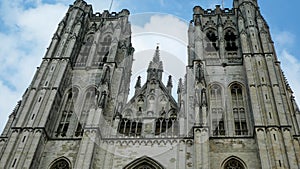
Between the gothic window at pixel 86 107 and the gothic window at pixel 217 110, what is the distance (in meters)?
7.22

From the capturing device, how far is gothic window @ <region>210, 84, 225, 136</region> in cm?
2182

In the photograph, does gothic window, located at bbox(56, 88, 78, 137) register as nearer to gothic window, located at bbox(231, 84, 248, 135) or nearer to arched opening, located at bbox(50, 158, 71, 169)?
arched opening, located at bbox(50, 158, 71, 169)

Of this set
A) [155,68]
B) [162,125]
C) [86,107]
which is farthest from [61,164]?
[155,68]

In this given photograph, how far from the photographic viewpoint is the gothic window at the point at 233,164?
1938 centimetres

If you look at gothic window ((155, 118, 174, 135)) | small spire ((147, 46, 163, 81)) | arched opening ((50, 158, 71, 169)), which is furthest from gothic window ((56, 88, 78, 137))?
gothic window ((155, 118, 174, 135))

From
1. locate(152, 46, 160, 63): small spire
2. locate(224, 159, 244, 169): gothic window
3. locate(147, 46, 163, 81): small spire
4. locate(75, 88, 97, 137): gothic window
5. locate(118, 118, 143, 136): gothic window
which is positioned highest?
locate(152, 46, 160, 63): small spire

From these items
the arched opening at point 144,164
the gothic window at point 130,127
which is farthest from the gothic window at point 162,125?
the arched opening at point 144,164

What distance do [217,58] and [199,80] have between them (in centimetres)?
427

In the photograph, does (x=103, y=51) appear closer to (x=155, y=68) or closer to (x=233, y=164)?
(x=155, y=68)

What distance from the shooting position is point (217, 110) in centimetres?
2308

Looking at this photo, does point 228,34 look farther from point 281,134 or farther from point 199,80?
point 281,134

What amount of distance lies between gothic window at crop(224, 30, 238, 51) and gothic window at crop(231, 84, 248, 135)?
4.24 metres

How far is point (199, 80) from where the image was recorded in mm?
23094

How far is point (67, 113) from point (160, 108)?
5.99 meters
